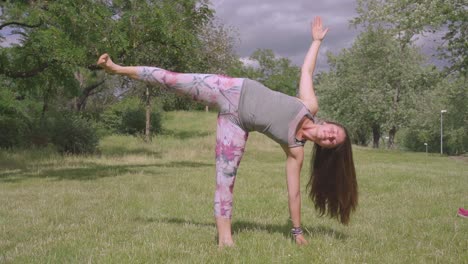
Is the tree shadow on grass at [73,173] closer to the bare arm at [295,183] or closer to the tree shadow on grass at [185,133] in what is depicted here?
the bare arm at [295,183]

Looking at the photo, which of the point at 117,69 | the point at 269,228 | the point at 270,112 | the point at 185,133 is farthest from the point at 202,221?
the point at 185,133

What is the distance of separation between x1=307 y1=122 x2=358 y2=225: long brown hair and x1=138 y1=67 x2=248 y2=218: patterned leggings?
3.71ft

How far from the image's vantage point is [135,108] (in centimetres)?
3612

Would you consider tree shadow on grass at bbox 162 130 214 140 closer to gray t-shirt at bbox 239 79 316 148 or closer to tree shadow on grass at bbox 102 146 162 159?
tree shadow on grass at bbox 102 146 162 159

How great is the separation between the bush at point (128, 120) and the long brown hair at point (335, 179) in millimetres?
30065

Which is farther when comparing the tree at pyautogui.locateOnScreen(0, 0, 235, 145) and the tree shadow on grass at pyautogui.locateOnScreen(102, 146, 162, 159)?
the tree shadow on grass at pyautogui.locateOnScreen(102, 146, 162, 159)

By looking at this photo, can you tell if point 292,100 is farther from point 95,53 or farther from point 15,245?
point 95,53

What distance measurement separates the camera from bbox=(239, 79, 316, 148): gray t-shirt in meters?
4.95

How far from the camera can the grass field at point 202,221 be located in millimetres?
4734

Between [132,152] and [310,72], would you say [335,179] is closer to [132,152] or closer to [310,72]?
[310,72]

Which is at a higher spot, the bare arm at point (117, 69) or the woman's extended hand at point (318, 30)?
the woman's extended hand at point (318, 30)

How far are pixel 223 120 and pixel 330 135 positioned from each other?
127cm

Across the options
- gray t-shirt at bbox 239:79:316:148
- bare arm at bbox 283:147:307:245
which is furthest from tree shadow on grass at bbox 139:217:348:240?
gray t-shirt at bbox 239:79:316:148

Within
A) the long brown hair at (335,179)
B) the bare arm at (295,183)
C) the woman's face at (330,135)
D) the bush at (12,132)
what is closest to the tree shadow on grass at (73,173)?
the bush at (12,132)
